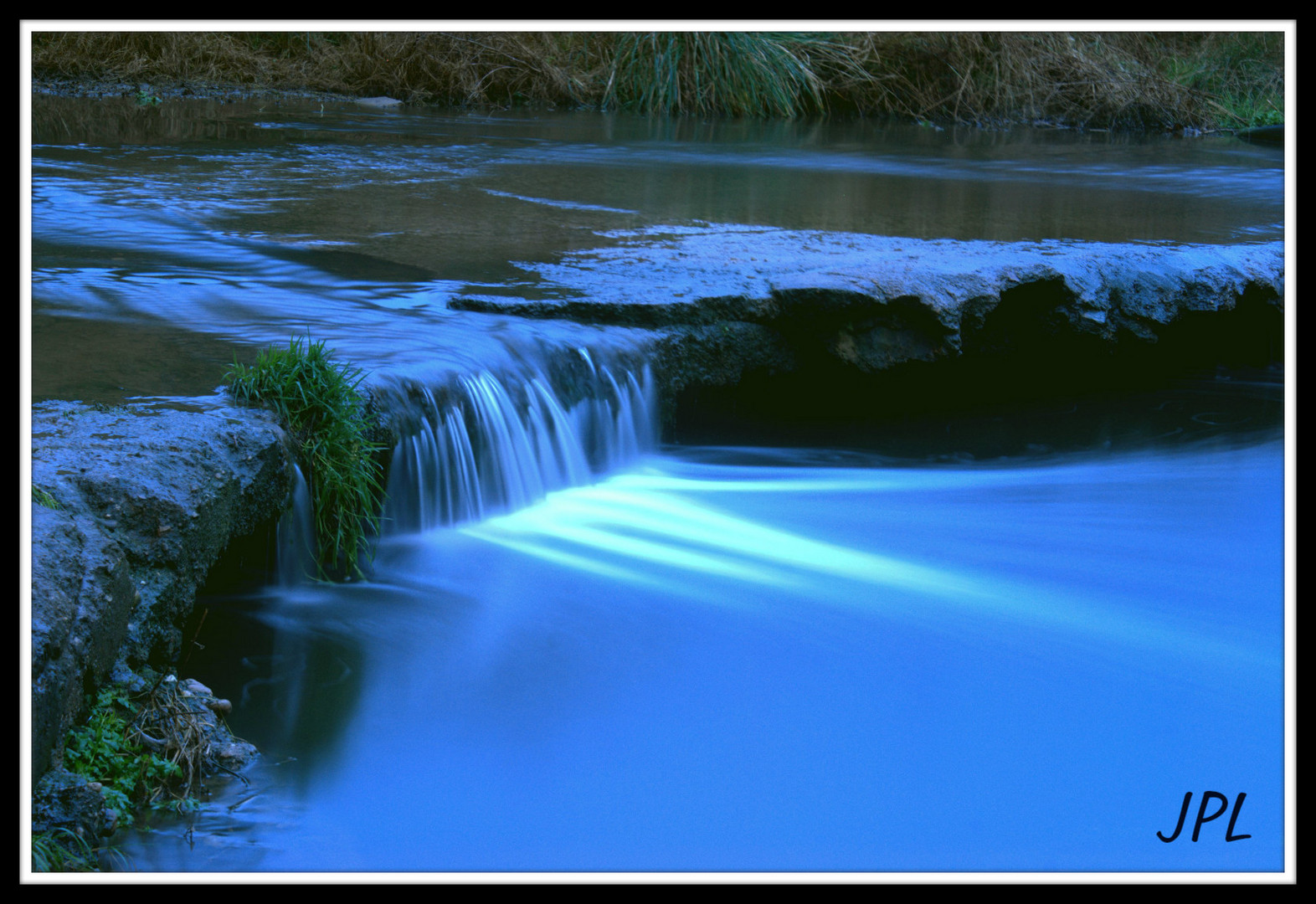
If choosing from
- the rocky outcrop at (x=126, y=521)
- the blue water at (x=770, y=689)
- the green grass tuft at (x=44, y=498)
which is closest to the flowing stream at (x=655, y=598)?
the blue water at (x=770, y=689)

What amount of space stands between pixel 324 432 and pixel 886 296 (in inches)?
84.4

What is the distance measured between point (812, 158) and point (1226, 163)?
3414 millimetres

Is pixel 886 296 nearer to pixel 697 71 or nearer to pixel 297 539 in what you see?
pixel 297 539

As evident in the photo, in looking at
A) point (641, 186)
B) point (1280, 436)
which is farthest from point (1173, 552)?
point (641, 186)

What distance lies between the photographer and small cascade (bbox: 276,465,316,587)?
114 inches

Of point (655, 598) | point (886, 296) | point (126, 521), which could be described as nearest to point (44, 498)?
point (126, 521)

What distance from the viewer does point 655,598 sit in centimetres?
308

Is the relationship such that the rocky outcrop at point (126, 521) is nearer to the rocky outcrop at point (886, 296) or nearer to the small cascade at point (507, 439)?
the small cascade at point (507, 439)

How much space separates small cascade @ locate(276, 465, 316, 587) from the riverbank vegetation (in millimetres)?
9373

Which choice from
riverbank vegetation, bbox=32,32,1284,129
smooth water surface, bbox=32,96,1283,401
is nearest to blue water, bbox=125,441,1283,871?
smooth water surface, bbox=32,96,1283,401

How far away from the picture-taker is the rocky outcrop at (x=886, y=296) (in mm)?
4098

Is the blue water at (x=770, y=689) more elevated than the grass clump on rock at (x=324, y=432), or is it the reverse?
the grass clump on rock at (x=324, y=432)
